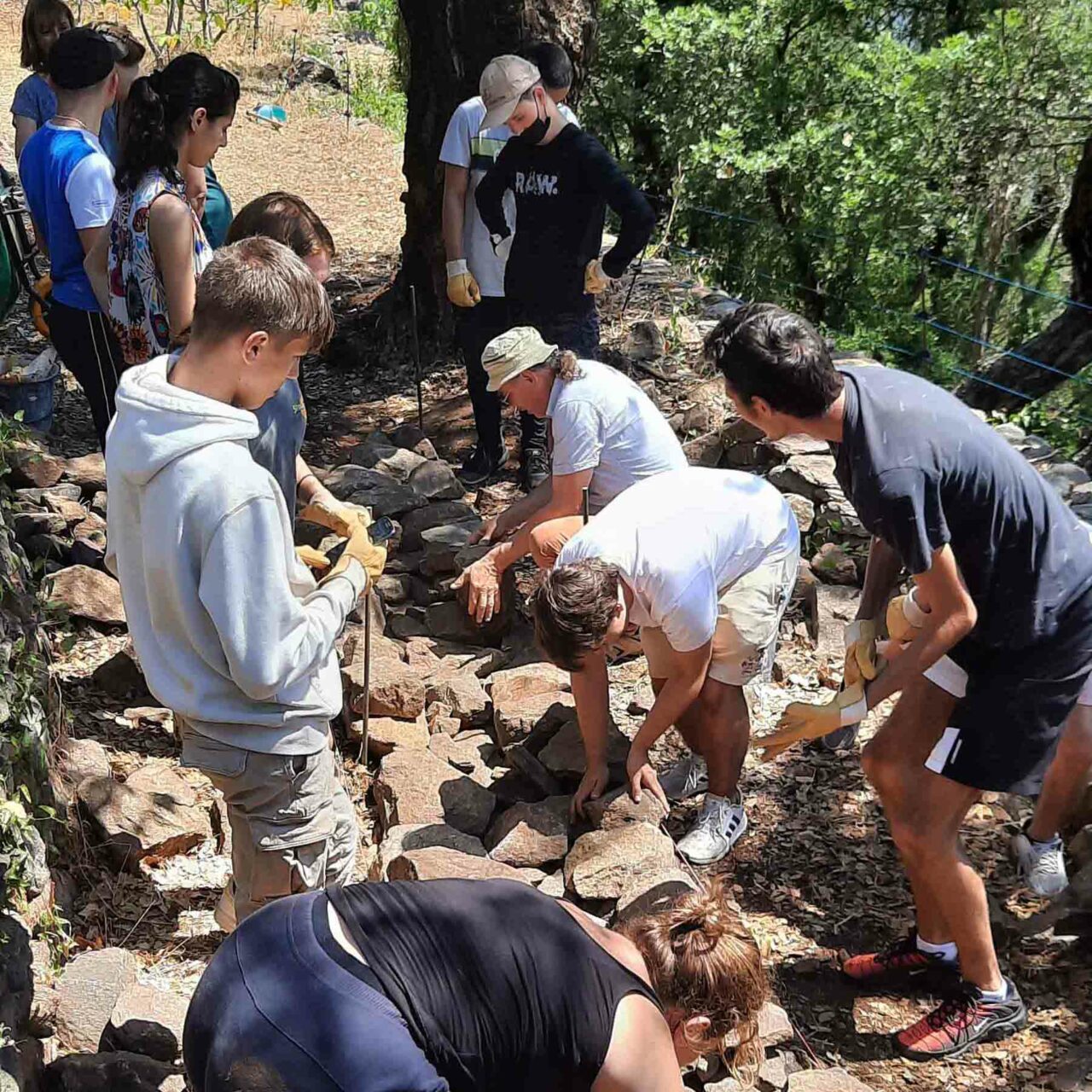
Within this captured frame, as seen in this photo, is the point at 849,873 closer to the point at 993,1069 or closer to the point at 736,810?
the point at 736,810

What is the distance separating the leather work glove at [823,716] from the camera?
286 centimetres

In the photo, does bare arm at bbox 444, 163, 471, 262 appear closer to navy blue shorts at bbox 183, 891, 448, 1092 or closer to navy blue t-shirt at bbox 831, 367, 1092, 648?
navy blue t-shirt at bbox 831, 367, 1092, 648

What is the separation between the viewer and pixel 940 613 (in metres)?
2.50

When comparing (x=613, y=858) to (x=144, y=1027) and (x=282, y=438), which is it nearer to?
(x=144, y=1027)

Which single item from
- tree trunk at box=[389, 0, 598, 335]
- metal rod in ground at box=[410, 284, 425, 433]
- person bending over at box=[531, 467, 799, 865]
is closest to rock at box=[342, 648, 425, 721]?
person bending over at box=[531, 467, 799, 865]

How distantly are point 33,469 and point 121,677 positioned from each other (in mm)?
1277

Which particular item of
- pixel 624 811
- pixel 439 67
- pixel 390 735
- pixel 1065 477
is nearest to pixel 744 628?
pixel 624 811

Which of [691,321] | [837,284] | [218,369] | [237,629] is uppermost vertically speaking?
[218,369]

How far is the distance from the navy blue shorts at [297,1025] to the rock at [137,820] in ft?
4.66

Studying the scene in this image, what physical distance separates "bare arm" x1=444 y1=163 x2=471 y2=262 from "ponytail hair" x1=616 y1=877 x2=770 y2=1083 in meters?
3.58

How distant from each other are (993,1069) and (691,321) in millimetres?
4322

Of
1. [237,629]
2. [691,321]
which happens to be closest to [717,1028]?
[237,629]

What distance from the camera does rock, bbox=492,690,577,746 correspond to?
3.54 meters

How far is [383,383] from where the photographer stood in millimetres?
6641
